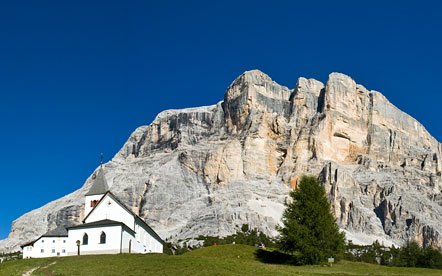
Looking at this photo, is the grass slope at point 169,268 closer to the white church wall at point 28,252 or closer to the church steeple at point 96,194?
the church steeple at point 96,194

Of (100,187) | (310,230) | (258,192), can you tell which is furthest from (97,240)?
(258,192)

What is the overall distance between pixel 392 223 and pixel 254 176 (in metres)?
44.2

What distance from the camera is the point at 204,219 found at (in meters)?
157

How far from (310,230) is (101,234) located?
21903 millimetres

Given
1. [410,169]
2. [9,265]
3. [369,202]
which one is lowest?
[9,265]

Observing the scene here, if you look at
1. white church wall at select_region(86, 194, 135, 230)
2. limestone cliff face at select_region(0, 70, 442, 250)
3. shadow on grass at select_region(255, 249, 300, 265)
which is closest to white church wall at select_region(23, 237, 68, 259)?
white church wall at select_region(86, 194, 135, 230)

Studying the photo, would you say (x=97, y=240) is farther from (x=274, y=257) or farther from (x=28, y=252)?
(x=274, y=257)

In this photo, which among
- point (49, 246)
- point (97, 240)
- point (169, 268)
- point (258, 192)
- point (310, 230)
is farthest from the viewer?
point (258, 192)

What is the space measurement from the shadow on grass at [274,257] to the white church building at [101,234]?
1394 centimetres

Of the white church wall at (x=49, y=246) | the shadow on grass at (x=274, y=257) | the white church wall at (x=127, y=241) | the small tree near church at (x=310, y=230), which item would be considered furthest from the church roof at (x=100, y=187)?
the small tree near church at (x=310, y=230)

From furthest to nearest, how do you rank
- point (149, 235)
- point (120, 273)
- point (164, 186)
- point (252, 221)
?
point (164, 186), point (252, 221), point (149, 235), point (120, 273)

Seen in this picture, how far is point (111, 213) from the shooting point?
65250 millimetres

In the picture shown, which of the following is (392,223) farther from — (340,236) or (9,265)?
(9,265)

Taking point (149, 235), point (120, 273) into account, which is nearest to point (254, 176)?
point (149, 235)
